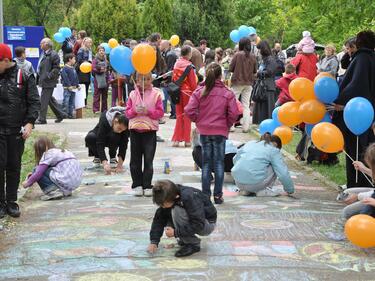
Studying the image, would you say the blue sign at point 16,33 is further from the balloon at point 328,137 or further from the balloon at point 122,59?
the balloon at point 328,137

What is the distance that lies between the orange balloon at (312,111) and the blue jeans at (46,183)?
10.7 feet

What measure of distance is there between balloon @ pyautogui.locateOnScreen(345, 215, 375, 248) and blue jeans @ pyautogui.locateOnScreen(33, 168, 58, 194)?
4.07m

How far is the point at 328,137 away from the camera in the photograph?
739cm

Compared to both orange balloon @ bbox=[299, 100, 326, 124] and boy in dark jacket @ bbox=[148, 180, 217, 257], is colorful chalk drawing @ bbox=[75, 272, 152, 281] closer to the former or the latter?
boy in dark jacket @ bbox=[148, 180, 217, 257]

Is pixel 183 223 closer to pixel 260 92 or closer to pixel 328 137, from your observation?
pixel 328 137

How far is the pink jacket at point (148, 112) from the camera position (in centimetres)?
866

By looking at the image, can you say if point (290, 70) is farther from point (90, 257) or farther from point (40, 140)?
point (90, 257)

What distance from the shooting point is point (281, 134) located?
30.7 ft

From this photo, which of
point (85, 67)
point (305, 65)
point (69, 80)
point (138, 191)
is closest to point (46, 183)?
point (138, 191)

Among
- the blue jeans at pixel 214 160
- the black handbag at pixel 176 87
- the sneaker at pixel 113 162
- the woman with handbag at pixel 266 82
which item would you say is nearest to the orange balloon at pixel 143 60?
the blue jeans at pixel 214 160

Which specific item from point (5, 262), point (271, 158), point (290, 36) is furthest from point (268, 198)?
point (290, 36)

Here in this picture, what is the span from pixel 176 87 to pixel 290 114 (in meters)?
3.95

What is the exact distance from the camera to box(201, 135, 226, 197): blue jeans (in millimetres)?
8297

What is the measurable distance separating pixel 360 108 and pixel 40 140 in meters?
4.03
